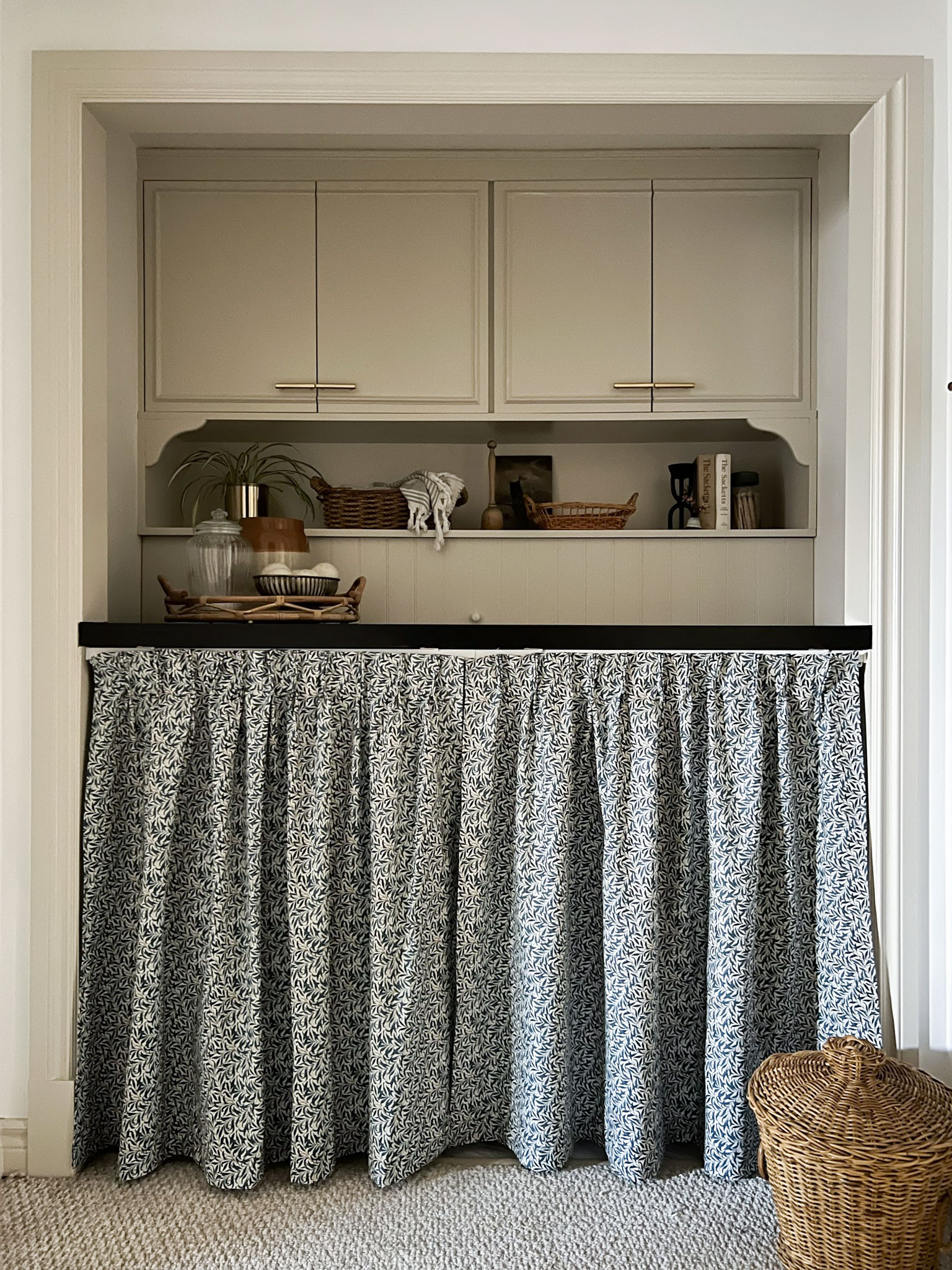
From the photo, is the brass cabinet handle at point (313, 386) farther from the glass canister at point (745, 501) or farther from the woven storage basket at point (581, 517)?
the glass canister at point (745, 501)

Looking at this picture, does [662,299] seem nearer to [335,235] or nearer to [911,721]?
[335,235]

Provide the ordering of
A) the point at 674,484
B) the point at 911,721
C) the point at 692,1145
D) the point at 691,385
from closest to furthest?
the point at 911,721 < the point at 692,1145 < the point at 691,385 < the point at 674,484

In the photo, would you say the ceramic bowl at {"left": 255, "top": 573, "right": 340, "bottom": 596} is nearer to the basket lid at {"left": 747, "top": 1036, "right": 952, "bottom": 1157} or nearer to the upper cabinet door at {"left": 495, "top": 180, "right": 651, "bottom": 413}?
the upper cabinet door at {"left": 495, "top": 180, "right": 651, "bottom": 413}

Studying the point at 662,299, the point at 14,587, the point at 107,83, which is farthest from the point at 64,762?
the point at 662,299

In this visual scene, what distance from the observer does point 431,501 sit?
2.62m

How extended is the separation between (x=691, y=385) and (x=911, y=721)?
1093 millimetres

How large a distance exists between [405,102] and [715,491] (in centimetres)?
127

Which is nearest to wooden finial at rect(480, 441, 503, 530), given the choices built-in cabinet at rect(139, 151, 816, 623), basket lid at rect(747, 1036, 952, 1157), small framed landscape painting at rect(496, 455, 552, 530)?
small framed landscape painting at rect(496, 455, 552, 530)

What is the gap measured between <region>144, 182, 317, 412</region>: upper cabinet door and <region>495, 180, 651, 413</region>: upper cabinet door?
539 millimetres

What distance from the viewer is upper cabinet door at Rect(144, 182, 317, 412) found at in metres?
2.57

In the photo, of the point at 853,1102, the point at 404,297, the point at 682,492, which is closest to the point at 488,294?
the point at 404,297

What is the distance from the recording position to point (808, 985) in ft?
6.57

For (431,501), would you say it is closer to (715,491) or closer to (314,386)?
(314,386)

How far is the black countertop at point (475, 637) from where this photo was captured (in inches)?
77.0
